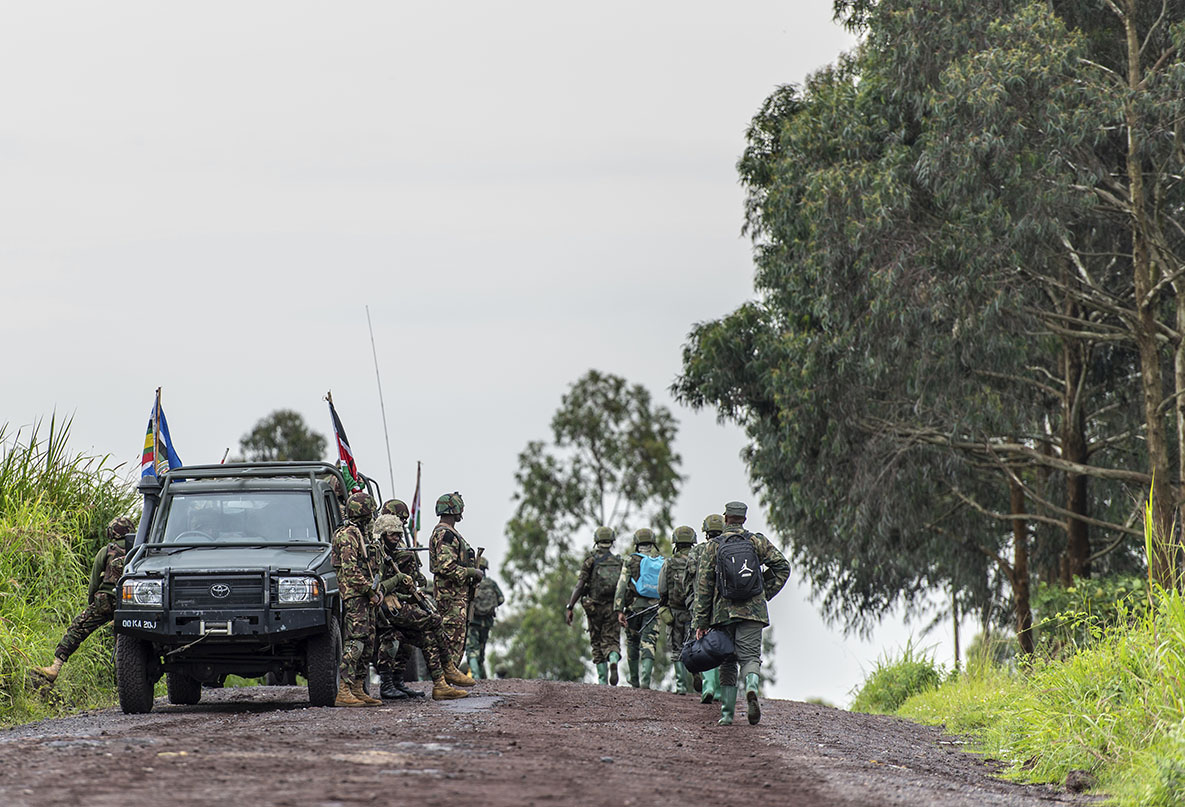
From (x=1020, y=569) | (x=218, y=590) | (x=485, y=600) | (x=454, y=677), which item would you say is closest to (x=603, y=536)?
(x=485, y=600)

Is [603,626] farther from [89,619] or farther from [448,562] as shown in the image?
[89,619]

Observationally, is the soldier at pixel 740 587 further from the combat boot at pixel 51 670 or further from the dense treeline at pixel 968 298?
the dense treeline at pixel 968 298

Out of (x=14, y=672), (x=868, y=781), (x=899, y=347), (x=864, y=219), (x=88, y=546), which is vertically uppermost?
(x=864, y=219)

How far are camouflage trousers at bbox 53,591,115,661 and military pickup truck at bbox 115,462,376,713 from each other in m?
0.70

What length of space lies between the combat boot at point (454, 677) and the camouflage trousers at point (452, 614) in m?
0.13

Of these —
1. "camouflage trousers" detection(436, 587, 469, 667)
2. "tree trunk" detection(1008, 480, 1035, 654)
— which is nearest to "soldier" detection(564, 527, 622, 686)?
"camouflage trousers" detection(436, 587, 469, 667)

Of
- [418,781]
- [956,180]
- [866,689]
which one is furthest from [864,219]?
[418,781]

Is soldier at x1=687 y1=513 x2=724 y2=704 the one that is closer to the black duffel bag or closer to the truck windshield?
the black duffel bag

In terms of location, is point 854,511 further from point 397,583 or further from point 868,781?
point 868,781

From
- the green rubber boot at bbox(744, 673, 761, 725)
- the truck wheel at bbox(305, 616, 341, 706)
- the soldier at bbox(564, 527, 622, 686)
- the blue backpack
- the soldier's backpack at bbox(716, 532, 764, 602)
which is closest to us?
the soldier's backpack at bbox(716, 532, 764, 602)

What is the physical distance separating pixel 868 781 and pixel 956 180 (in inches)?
658

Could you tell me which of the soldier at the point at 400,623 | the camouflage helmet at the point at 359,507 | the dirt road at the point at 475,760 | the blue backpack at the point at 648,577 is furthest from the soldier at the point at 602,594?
A: the camouflage helmet at the point at 359,507

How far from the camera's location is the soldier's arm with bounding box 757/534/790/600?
501 inches

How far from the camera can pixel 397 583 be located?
14117mm
